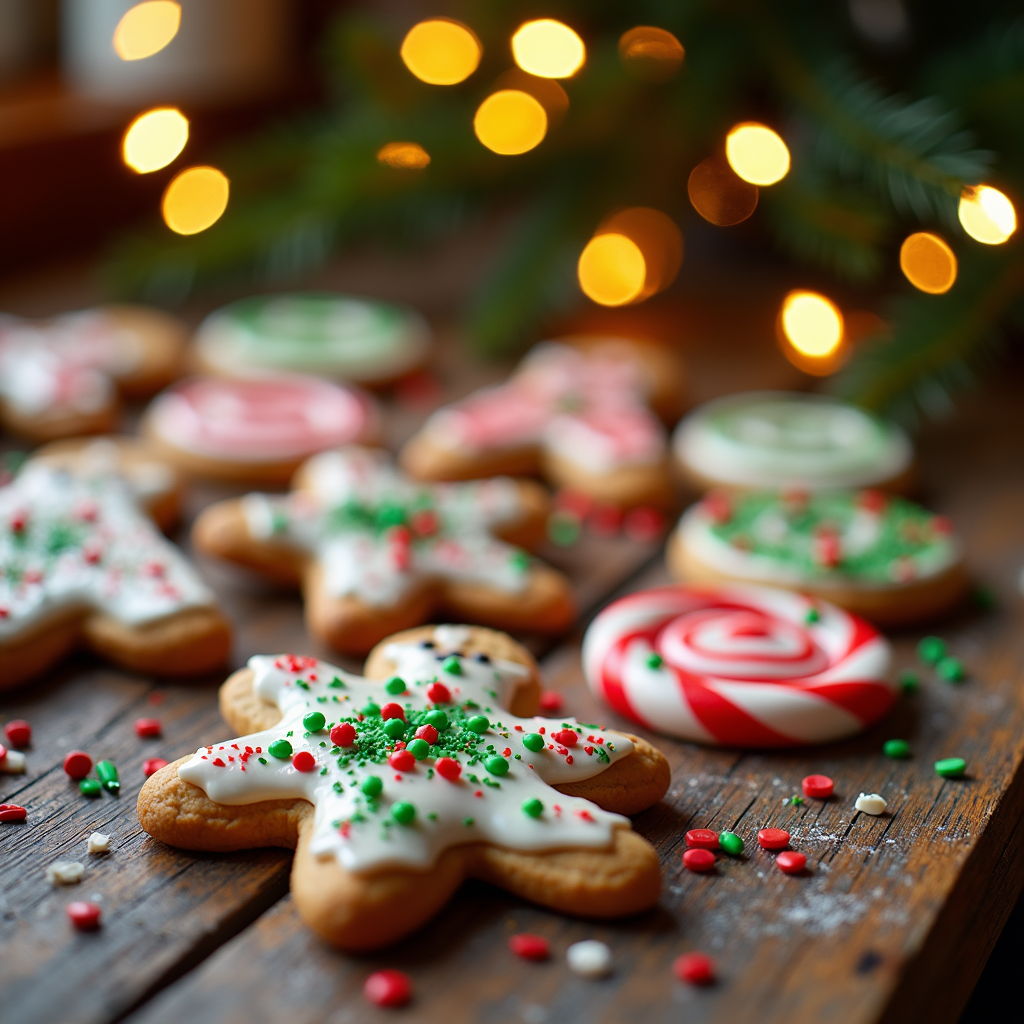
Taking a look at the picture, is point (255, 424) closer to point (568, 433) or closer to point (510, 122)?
point (568, 433)

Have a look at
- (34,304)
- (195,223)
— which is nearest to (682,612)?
(195,223)

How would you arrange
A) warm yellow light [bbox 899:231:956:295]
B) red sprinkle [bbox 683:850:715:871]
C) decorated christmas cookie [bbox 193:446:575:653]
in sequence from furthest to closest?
warm yellow light [bbox 899:231:956:295] < decorated christmas cookie [bbox 193:446:575:653] < red sprinkle [bbox 683:850:715:871]

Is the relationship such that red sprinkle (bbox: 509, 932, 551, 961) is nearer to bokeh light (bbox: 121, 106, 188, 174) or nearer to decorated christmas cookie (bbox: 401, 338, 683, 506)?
decorated christmas cookie (bbox: 401, 338, 683, 506)

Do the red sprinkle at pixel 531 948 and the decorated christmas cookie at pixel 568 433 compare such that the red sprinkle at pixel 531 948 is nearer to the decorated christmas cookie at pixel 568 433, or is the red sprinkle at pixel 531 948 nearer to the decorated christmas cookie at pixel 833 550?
the decorated christmas cookie at pixel 833 550

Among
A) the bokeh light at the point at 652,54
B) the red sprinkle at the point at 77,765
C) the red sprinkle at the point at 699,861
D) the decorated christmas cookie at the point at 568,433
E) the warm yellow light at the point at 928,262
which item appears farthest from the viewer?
the bokeh light at the point at 652,54

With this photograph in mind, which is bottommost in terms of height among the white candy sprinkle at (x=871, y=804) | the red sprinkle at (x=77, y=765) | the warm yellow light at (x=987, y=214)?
the white candy sprinkle at (x=871, y=804)

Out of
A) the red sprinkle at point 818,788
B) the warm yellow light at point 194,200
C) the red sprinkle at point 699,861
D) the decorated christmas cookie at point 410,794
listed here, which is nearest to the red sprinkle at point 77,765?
the decorated christmas cookie at point 410,794

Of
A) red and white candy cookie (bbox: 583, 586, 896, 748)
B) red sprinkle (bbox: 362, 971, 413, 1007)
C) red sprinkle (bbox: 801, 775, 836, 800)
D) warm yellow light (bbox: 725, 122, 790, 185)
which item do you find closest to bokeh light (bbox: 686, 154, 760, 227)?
warm yellow light (bbox: 725, 122, 790, 185)
